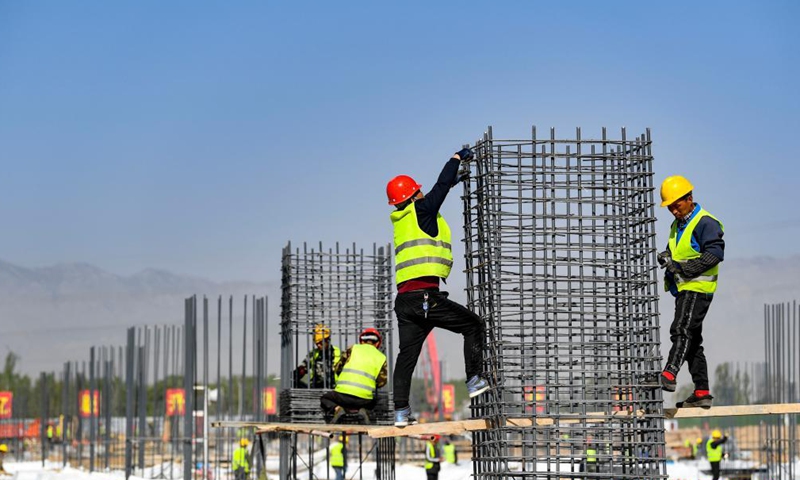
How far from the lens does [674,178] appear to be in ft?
27.7

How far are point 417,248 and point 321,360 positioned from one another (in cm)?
716

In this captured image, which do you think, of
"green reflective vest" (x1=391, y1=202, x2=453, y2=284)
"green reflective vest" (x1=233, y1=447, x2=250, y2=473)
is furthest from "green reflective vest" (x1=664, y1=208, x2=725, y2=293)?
"green reflective vest" (x1=233, y1=447, x2=250, y2=473)

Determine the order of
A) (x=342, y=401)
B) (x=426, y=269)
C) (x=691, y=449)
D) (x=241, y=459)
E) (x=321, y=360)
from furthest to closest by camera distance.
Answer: (x=691, y=449)
(x=241, y=459)
(x=321, y=360)
(x=342, y=401)
(x=426, y=269)

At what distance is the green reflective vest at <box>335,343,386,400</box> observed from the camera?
1271 cm

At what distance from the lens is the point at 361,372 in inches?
501

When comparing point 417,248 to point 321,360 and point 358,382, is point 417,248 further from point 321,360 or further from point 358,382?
point 321,360

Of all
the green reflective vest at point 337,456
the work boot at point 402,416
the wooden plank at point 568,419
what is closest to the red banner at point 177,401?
the green reflective vest at point 337,456

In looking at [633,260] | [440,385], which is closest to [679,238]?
[633,260]

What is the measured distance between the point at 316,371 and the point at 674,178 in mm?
8001

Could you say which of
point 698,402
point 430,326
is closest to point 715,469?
point 698,402

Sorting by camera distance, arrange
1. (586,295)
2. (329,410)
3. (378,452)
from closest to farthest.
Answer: (586,295)
(329,410)
(378,452)

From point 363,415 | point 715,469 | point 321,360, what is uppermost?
point 321,360

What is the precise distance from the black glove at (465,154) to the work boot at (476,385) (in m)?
1.65

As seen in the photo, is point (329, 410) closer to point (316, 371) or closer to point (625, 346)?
point (316, 371)
